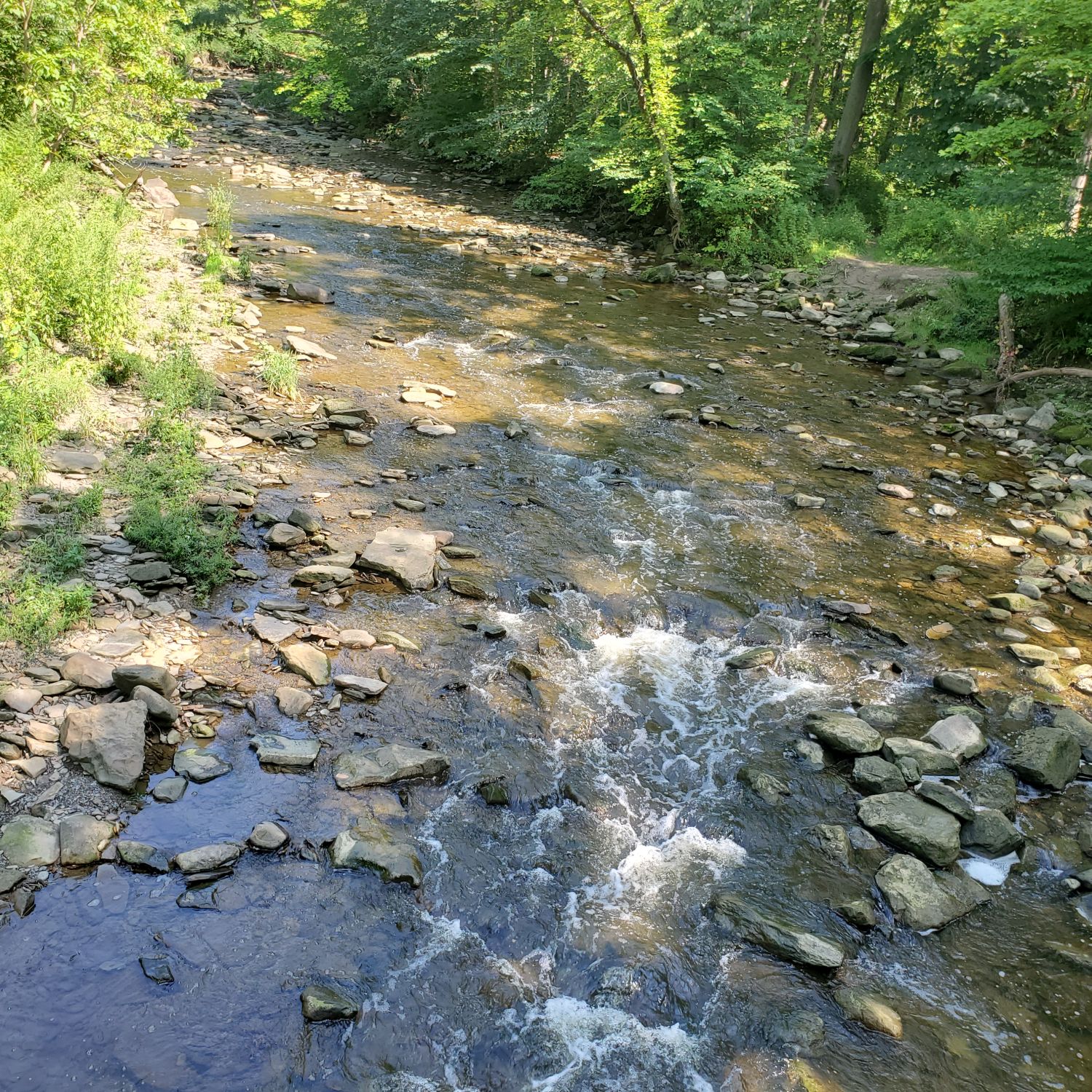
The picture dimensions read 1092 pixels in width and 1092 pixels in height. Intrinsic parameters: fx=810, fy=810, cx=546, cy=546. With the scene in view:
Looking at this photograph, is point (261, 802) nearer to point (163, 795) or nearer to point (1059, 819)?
point (163, 795)

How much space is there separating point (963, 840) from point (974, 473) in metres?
6.36

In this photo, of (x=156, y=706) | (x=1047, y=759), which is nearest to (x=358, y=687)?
(x=156, y=706)

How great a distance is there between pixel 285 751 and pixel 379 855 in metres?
0.97

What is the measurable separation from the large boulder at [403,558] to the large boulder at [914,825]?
3.73m

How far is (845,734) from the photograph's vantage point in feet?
18.2

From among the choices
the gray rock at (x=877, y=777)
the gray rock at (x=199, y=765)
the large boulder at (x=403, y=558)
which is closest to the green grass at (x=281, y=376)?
the large boulder at (x=403, y=558)

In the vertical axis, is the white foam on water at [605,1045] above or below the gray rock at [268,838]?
below

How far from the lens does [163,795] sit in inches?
180

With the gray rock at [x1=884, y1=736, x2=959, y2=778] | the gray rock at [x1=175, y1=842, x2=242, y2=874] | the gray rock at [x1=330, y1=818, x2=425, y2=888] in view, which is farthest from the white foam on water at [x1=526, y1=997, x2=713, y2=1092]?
the gray rock at [x1=884, y1=736, x2=959, y2=778]

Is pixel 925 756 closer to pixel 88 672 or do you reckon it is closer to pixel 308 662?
pixel 308 662

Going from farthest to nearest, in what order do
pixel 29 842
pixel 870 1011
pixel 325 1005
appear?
pixel 29 842 → pixel 870 1011 → pixel 325 1005

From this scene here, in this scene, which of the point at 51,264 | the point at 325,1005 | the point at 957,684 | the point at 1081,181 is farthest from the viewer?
the point at 1081,181

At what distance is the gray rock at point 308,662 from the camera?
5.60 m

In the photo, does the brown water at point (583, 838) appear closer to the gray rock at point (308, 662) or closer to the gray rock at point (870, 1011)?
the gray rock at point (870, 1011)
